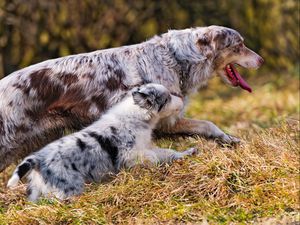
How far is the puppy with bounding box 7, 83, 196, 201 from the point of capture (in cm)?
652

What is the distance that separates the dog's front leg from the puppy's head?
0.33 m

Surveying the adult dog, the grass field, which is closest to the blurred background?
the adult dog

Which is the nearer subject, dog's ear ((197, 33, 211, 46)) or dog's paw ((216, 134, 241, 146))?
dog's paw ((216, 134, 241, 146))

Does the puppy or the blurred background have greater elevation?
the puppy

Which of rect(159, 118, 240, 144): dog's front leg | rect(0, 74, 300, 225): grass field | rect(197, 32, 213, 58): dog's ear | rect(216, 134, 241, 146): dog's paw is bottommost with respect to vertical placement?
rect(216, 134, 241, 146): dog's paw

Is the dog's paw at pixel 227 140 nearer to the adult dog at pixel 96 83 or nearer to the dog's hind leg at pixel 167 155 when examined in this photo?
the adult dog at pixel 96 83

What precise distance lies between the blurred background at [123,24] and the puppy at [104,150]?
258 inches

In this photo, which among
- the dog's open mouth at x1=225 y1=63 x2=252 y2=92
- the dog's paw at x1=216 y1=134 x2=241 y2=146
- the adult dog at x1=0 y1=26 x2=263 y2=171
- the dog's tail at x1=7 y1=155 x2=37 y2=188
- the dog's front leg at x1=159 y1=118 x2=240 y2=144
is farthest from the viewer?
the dog's open mouth at x1=225 y1=63 x2=252 y2=92

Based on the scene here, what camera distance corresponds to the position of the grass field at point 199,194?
5.95 m

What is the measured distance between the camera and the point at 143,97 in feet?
23.0

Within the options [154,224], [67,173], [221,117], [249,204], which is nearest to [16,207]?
[67,173]

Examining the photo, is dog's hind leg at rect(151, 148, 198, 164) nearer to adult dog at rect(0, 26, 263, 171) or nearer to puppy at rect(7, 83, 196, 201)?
puppy at rect(7, 83, 196, 201)

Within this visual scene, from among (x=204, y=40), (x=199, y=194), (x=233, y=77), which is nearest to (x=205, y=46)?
(x=204, y=40)

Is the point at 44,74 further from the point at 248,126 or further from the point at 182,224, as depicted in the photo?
the point at 248,126
